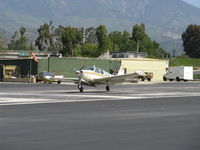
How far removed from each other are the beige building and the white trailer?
14.2 feet

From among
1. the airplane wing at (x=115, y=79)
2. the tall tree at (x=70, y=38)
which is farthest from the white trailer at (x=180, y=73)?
the airplane wing at (x=115, y=79)

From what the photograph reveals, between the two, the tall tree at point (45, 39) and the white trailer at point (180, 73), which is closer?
the white trailer at point (180, 73)

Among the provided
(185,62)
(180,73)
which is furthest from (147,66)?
(185,62)

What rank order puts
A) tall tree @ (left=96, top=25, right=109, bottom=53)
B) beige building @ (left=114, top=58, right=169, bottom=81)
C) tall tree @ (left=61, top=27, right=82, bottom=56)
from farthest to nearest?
tall tree @ (left=96, top=25, right=109, bottom=53), tall tree @ (left=61, top=27, right=82, bottom=56), beige building @ (left=114, top=58, right=169, bottom=81)

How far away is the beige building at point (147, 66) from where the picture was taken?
105m

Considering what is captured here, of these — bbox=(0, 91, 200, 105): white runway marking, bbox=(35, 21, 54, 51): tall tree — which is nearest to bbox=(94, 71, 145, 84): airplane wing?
bbox=(0, 91, 200, 105): white runway marking

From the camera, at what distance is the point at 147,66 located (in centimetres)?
10706

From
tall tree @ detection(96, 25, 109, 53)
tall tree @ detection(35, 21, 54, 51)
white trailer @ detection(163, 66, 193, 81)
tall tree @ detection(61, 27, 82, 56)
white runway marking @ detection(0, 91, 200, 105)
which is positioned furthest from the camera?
tall tree @ detection(35, 21, 54, 51)

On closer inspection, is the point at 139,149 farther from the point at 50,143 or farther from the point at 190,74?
the point at 190,74

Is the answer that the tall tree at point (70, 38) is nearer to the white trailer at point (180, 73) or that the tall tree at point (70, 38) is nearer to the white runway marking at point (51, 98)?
the white trailer at point (180, 73)

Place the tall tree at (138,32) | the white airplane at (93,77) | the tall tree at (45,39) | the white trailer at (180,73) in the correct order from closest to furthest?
the white airplane at (93,77)
the white trailer at (180,73)
the tall tree at (138,32)
the tall tree at (45,39)

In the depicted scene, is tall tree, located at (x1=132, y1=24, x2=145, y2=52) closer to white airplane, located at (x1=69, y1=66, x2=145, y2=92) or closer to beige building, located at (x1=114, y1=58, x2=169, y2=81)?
beige building, located at (x1=114, y1=58, x2=169, y2=81)

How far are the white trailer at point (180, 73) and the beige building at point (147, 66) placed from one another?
432 cm

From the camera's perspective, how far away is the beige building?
105m
